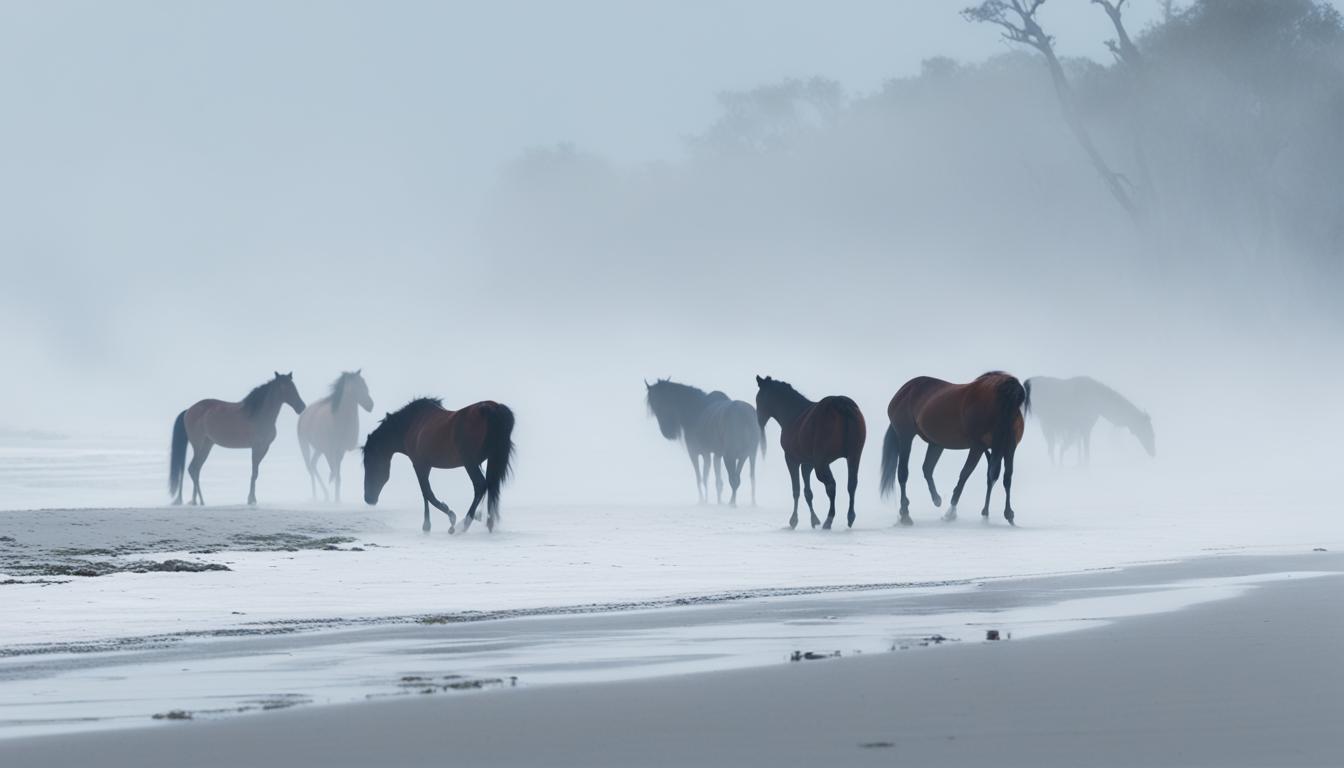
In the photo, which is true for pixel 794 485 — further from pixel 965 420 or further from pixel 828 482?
pixel 965 420

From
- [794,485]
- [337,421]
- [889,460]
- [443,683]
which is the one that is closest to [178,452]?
[337,421]

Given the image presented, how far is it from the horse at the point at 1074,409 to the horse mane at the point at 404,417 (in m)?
19.7

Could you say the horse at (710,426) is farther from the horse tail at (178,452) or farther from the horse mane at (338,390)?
the horse tail at (178,452)

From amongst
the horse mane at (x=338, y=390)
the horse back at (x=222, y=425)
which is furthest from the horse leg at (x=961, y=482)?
the horse back at (x=222, y=425)

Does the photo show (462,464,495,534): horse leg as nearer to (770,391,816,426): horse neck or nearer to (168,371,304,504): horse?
(770,391,816,426): horse neck

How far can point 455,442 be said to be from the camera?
22.0 meters

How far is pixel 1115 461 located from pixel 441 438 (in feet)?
77.0

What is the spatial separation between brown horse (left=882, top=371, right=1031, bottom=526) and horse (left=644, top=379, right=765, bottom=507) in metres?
3.98

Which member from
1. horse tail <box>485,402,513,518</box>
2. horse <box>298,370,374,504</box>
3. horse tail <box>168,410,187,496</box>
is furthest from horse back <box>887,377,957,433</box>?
horse tail <box>168,410,187,496</box>

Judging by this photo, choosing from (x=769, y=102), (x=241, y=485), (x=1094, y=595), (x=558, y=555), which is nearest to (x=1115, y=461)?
(x=241, y=485)

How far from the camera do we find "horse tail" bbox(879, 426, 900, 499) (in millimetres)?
23938

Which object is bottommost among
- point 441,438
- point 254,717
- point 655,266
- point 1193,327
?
→ point 254,717

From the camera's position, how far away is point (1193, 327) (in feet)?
214

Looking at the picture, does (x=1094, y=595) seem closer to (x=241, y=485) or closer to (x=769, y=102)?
(x=241, y=485)
